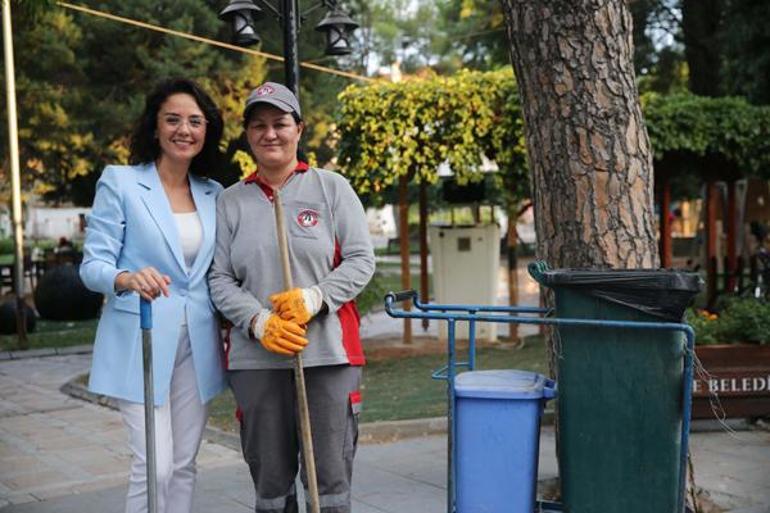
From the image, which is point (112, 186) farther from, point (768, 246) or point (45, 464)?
point (768, 246)

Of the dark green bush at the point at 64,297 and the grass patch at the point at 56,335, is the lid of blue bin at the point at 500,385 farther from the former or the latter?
the dark green bush at the point at 64,297

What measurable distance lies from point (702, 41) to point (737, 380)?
11.3 metres

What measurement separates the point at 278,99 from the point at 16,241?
10181mm

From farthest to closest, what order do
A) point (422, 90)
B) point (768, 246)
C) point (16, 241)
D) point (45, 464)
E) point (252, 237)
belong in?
point (768, 246) < point (16, 241) < point (422, 90) < point (45, 464) < point (252, 237)

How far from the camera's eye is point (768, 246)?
1485 centimetres

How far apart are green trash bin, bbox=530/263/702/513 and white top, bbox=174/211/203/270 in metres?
1.33

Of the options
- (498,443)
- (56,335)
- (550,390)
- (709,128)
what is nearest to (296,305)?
(498,443)

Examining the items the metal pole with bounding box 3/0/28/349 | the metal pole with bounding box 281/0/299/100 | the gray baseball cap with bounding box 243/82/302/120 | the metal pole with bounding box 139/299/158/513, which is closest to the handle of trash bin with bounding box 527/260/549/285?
the gray baseball cap with bounding box 243/82/302/120

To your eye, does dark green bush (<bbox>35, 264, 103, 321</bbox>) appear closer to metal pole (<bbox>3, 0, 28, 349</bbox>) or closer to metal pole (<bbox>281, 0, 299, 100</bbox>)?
metal pole (<bbox>3, 0, 28, 349</bbox>)

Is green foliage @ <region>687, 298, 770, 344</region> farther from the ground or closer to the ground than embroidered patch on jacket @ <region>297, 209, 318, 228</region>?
closer to the ground

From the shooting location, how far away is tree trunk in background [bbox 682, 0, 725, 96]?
16.1m

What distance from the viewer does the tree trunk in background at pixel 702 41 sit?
16062 mm

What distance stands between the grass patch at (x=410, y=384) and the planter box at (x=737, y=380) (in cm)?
197

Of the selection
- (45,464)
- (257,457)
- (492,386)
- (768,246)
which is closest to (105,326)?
(257,457)
